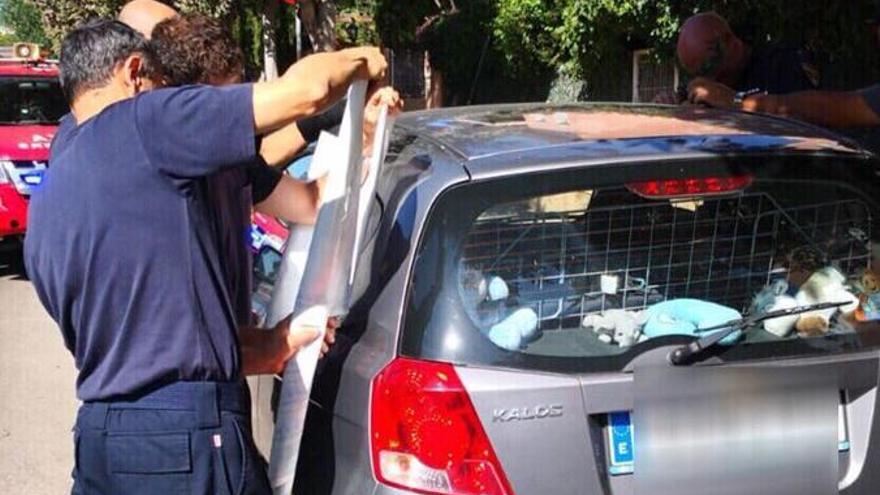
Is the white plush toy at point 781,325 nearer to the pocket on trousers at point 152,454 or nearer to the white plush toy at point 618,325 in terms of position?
the white plush toy at point 618,325

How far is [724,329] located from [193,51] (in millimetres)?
Result: 1625

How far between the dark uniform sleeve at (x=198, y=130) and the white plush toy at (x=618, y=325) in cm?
95

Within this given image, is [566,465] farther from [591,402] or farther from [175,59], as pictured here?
[175,59]

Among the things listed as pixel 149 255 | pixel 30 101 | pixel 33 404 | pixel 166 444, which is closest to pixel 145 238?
pixel 149 255

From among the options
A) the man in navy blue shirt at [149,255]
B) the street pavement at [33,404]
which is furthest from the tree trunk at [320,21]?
the man in navy blue shirt at [149,255]

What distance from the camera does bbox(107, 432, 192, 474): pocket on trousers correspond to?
2.18 m

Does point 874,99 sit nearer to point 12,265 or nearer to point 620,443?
point 620,443

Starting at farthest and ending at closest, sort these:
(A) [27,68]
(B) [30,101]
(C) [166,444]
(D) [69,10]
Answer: (D) [69,10] < (A) [27,68] < (B) [30,101] < (C) [166,444]

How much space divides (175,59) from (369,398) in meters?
1.13

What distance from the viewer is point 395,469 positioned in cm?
226

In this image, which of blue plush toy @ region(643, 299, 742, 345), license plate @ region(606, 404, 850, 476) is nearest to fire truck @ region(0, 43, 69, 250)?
blue plush toy @ region(643, 299, 742, 345)

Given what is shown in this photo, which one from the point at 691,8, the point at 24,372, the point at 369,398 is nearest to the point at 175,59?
the point at 369,398

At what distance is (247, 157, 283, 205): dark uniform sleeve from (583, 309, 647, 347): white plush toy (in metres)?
0.90

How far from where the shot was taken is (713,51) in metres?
4.63
